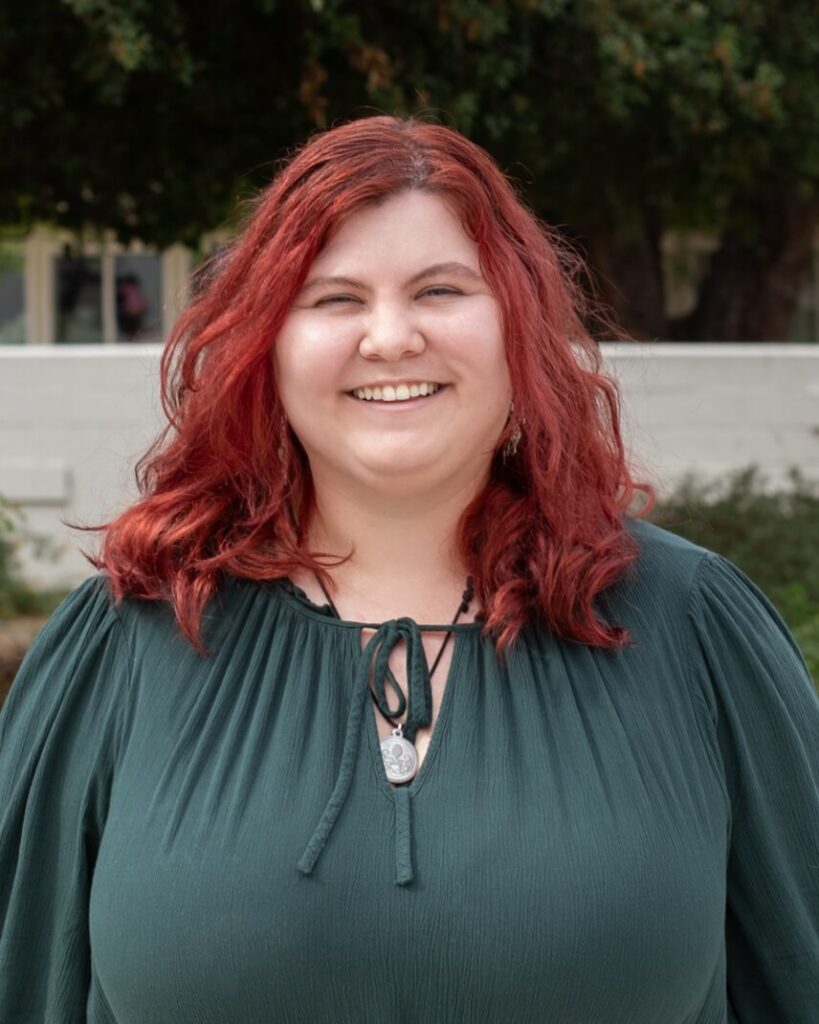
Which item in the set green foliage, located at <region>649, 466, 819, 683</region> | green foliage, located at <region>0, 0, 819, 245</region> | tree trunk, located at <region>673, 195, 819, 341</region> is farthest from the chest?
tree trunk, located at <region>673, 195, 819, 341</region>

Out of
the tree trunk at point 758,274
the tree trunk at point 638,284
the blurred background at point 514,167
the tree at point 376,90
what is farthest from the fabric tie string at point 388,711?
the tree trunk at point 758,274

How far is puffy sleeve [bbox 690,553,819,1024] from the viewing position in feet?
6.58

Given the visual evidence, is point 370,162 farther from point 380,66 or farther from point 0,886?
point 380,66

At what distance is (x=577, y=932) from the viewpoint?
1810 millimetres

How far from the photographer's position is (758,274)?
1169 cm

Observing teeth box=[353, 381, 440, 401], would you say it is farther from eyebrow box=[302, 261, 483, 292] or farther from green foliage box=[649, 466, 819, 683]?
green foliage box=[649, 466, 819, 683]

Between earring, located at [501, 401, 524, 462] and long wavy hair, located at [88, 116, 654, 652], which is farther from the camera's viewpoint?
earring, located at [501, 401, 524, 462]

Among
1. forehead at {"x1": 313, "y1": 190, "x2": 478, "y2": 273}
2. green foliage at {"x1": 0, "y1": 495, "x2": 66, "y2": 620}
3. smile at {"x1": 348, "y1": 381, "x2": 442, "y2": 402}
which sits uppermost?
forehead at {"x1": 313, "y1": 190, "x2": 478, "y2": 273}

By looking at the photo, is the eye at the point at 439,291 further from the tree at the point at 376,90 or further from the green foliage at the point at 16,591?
the green foliage at the point at 16,591

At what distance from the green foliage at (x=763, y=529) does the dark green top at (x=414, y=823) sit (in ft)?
15.8

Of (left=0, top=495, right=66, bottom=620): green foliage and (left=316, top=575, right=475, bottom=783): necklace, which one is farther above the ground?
(left=316, top=575, right=475, bottom=783): necklace

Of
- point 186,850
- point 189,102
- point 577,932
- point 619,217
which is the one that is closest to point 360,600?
point 186,850

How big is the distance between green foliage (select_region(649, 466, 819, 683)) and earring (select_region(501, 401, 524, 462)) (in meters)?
4.75

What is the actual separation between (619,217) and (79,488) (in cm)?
400
